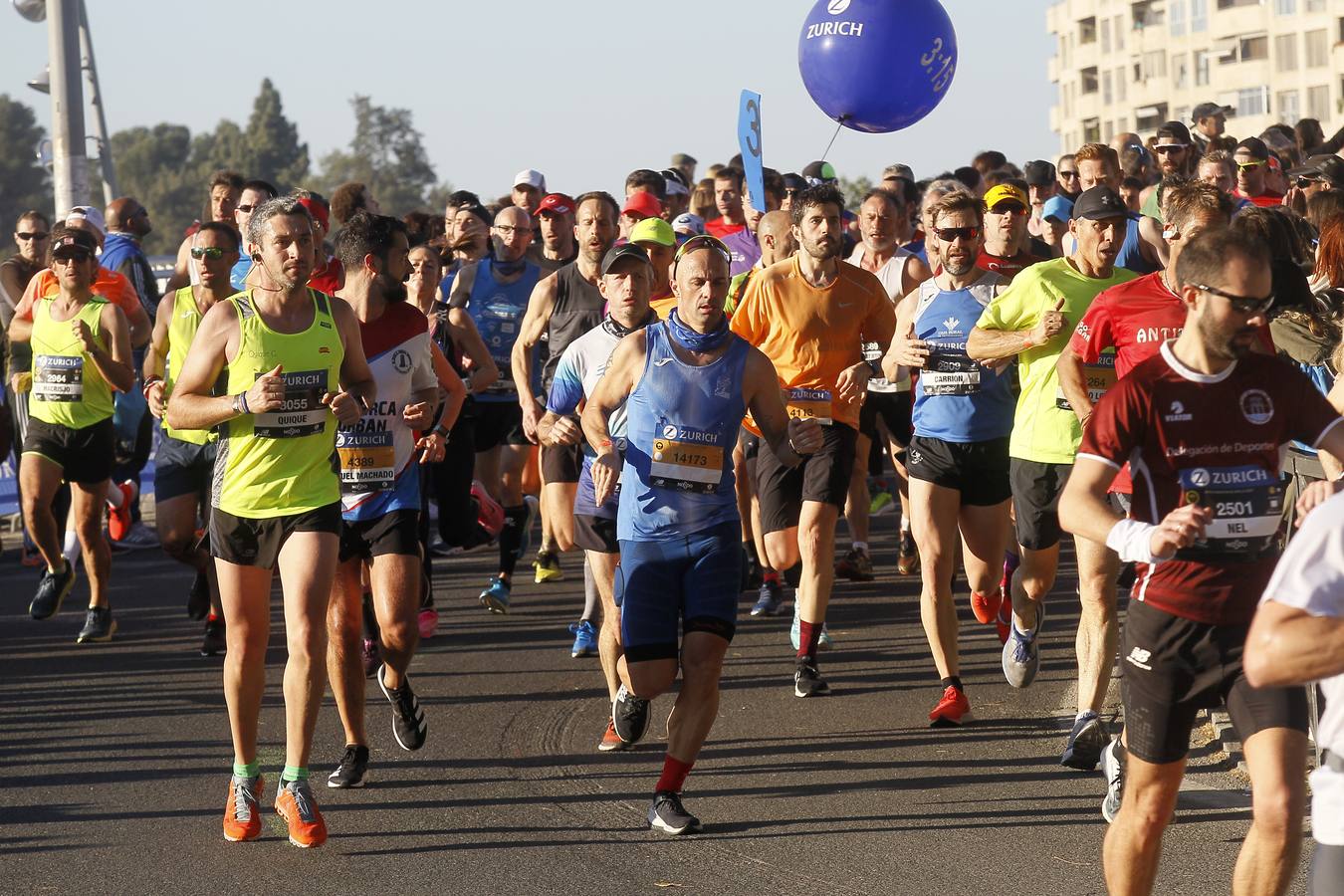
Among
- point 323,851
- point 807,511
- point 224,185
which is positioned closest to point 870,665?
point 807,511

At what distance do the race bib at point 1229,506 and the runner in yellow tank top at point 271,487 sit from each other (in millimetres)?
2913

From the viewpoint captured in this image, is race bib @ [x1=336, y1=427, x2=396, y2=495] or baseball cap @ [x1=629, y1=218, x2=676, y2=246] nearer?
race bib @ [x1=336, y1=427, x2=396, y2=495]

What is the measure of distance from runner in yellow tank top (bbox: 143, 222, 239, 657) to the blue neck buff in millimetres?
2839

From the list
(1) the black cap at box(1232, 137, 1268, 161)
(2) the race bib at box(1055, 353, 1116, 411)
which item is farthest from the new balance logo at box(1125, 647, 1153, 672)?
(1) the black cap at box(1232, 137, 1268, 161)

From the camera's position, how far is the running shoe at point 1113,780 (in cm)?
634

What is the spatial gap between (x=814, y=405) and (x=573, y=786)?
257cm

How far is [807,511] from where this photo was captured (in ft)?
28.7

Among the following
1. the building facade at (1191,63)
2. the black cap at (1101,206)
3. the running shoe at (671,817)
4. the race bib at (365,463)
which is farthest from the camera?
the building facade at (1191,63)

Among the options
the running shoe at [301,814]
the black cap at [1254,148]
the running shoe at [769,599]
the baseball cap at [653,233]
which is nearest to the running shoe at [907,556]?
the running shoe at [769,599]

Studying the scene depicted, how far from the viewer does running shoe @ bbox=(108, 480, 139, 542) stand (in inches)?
542

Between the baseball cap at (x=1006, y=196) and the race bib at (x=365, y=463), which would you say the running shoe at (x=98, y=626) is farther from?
the baseball cap at (x=1006, y=196)

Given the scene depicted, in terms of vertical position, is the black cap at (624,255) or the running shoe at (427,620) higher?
the black cap at (624,255)

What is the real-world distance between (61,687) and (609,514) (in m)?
3.06

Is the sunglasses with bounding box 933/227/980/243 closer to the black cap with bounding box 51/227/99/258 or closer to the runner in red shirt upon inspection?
the runner in red shirt
